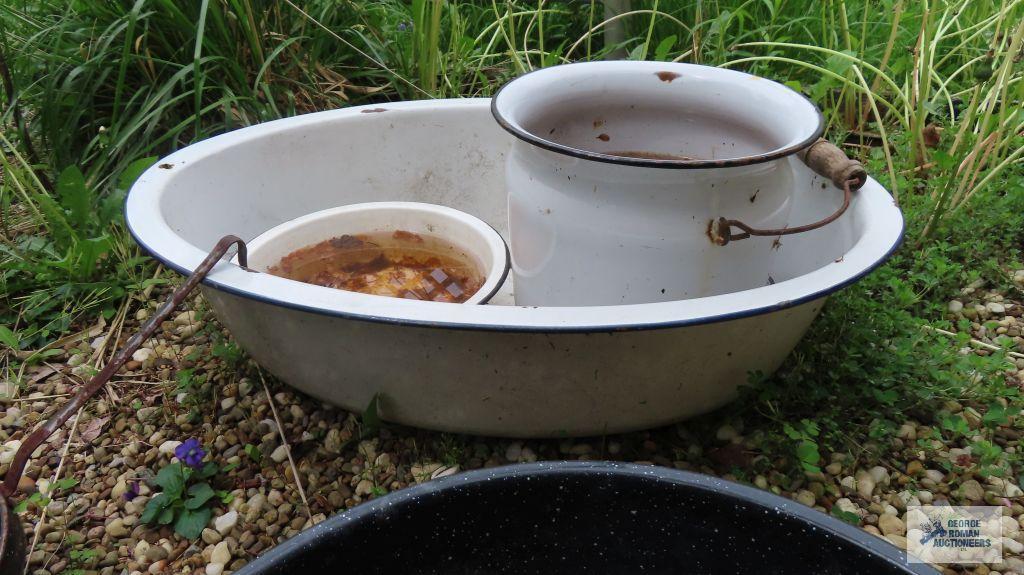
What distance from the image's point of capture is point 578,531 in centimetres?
77

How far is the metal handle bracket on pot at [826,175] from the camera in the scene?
1.15 meters

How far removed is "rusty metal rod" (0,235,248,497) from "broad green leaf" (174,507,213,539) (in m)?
0.25

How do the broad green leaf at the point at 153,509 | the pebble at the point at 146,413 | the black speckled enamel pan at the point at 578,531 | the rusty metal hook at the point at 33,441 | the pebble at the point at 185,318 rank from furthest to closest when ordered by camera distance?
the pebble at the point at 185,318 < the pebble at the point at 146,413 < the broad green leaf at the point at 153,509 < the rusty metal hook at the point at 33,441 < the black speckled enamel pan at the point at 578,531

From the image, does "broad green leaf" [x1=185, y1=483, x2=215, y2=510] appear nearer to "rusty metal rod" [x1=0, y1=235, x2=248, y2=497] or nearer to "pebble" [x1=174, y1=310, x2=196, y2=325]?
"rusty metal rod" [x1=0, y1=235, x2=248, y2=497]

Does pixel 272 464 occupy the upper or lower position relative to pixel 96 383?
lower

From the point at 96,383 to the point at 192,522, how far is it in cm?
30

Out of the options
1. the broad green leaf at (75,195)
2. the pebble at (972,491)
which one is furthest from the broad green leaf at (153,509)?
the pebble at (972,491)

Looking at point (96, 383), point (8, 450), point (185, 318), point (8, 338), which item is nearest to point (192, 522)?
point (96, 383)

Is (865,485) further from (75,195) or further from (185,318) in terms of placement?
(75,195)

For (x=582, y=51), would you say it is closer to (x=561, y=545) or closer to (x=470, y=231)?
(x=470, y=231)

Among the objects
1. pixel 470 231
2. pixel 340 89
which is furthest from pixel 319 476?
pixel 340 89

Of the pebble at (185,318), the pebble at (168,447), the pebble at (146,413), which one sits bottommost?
the pebble at (185,318)

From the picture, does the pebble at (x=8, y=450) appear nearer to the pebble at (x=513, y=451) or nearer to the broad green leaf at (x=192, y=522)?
the broad green leaf at (x=192, y=522)

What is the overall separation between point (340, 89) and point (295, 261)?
883 mm
